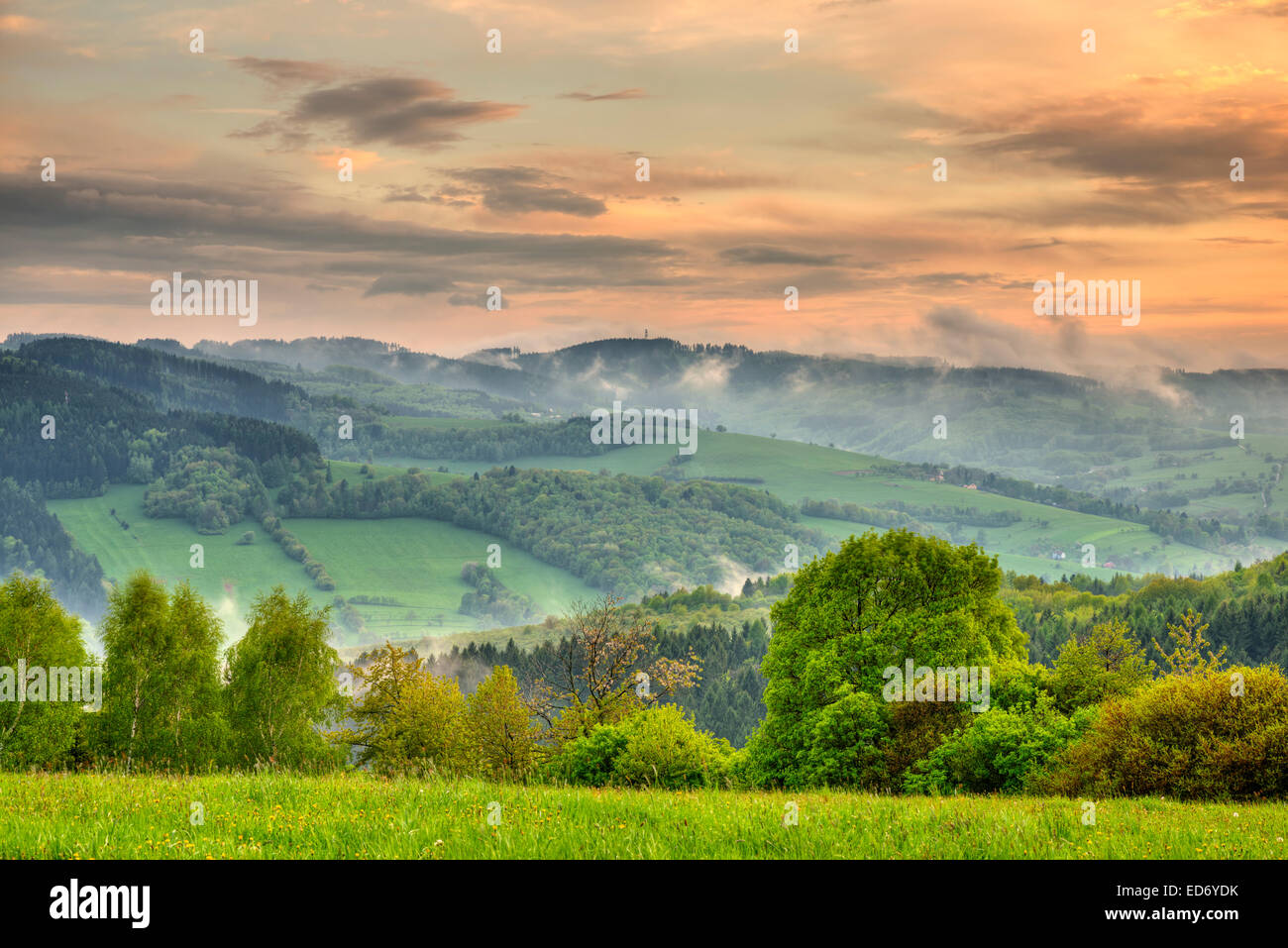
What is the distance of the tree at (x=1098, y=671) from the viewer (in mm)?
40844

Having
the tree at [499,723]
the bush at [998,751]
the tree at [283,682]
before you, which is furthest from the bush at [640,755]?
the tree at [283,682]

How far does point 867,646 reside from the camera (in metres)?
45.4

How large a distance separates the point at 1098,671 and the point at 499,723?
28453mm

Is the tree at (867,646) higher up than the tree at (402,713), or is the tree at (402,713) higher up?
the tree at (867,646)

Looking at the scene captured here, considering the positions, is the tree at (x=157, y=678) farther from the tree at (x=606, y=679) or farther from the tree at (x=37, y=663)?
the tree at (x=606, y=679)

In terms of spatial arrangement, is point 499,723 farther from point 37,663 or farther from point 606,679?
point 37,663

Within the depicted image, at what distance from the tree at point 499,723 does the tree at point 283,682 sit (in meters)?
14.0

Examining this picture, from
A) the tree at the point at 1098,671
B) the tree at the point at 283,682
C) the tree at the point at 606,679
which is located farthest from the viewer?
the tree at the point at 283,682

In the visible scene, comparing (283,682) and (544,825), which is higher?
(544,825)

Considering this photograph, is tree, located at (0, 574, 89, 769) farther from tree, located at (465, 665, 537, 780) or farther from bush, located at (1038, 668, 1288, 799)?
bush, located at (1038, 668, 1288, 799)

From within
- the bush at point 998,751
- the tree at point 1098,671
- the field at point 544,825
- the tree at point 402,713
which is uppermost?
the field at point 544,825

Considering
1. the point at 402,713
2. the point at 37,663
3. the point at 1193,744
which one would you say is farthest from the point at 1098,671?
the point at 37,663

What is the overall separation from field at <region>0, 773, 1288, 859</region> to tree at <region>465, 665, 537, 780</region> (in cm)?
3098
